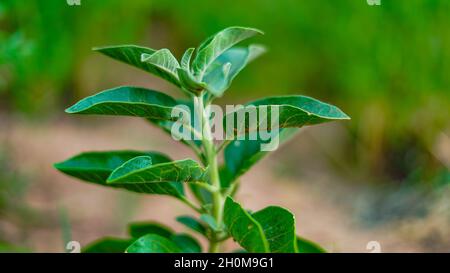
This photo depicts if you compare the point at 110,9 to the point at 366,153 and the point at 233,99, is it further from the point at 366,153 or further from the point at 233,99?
the point at 366,153

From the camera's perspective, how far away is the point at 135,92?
60 cm

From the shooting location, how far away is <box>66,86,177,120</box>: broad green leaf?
0.54 meters

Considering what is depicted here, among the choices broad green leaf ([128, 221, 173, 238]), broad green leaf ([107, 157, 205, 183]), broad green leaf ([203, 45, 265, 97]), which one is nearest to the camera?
broad green leaf ([107, 157, 205, 183])

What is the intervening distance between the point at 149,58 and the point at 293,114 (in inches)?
5.8

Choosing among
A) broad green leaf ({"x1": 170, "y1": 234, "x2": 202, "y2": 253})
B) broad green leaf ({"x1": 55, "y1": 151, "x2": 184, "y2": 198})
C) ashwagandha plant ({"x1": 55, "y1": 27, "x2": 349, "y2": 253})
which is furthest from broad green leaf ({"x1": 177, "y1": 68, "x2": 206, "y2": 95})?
broad green leaf ({"x1": 170, "y1": 234, "x2": 202, "y2": 253})

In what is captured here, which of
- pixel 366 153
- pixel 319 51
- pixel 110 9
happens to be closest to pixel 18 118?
pixel 110 9

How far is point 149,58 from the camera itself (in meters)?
0.51

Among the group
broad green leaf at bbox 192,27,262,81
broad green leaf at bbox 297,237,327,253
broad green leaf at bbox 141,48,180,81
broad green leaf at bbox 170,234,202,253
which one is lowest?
broad green leaf at bbox 297,237,327,253

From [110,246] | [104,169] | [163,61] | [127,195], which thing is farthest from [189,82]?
[127,195]

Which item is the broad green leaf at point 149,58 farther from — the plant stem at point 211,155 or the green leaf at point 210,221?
the green leaf at point 210,221

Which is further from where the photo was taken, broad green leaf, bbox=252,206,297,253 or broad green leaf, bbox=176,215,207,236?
broad green leaf, bbox=176,215,207,236

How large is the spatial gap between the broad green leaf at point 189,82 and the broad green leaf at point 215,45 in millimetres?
20

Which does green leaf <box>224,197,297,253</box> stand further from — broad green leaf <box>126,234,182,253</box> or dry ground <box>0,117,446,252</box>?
dry ground <box>0,117,446,252</box>
